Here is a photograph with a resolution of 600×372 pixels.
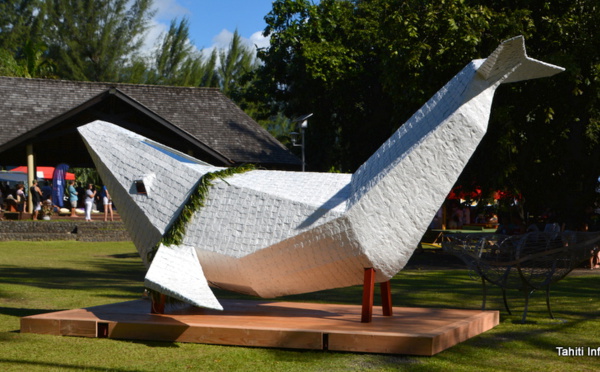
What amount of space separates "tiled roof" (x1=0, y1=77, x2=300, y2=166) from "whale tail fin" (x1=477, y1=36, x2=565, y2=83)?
64.4ft

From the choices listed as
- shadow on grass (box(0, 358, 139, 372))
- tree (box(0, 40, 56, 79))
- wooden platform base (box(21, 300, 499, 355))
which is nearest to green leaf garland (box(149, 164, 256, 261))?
wooden platform base (box(21, 300, 499, 355))

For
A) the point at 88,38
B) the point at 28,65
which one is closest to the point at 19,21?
the point at 88,38

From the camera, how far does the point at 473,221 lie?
40.7 meters

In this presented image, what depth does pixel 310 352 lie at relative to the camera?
20.8 ft

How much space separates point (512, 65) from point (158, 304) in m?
4.02

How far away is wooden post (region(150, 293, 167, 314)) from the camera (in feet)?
24.1

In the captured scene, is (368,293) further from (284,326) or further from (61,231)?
(61,231)

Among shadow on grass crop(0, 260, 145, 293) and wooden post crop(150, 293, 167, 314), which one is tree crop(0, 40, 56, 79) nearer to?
shadow on grass crop(0, 260, 145, 293)

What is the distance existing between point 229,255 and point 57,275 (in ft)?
23.7

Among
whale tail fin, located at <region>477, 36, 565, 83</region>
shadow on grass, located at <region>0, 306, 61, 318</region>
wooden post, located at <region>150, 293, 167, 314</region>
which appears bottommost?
shadow on grass, located at <region>0, 306, 61, 318</region>

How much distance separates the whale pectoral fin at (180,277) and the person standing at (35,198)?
20.2 meters

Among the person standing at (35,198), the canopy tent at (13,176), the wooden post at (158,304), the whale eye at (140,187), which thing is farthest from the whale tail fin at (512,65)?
the canopy tent at (13,176)

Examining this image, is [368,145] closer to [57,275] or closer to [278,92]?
[278,92]

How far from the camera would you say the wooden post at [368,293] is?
22.3 ft
